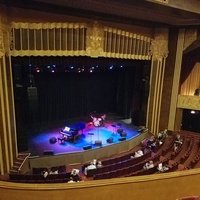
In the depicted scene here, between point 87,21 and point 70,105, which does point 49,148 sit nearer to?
point 70,105

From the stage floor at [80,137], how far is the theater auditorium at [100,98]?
51 millimetres

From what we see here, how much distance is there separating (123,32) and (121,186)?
851cm

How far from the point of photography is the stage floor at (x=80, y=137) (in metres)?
10.0

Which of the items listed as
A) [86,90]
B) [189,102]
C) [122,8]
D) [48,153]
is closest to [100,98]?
[86,90]

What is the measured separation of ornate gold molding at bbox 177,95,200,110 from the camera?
42.6ft

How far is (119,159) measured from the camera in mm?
9602

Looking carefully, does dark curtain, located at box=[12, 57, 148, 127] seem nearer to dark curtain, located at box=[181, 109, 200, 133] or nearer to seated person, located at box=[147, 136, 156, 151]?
seated person, located at box=[147, 136, 156, 151]

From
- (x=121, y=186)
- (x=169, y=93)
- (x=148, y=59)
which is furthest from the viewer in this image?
(x=169, y=93)

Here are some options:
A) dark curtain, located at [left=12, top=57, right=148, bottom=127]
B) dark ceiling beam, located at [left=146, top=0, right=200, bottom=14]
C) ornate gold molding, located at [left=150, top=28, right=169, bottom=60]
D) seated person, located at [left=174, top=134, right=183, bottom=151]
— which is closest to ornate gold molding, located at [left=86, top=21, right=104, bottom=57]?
dark curtain, located at [left=12, top=57, right=148, bottom=127]

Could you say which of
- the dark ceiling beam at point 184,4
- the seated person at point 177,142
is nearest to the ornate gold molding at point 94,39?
the dark ceiling beam at point 184,4

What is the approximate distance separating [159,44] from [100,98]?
4.97 m

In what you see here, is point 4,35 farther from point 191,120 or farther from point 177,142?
point 191,120

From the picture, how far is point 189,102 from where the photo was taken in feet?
42.9

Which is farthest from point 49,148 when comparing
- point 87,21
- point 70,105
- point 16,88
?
point 87,21
